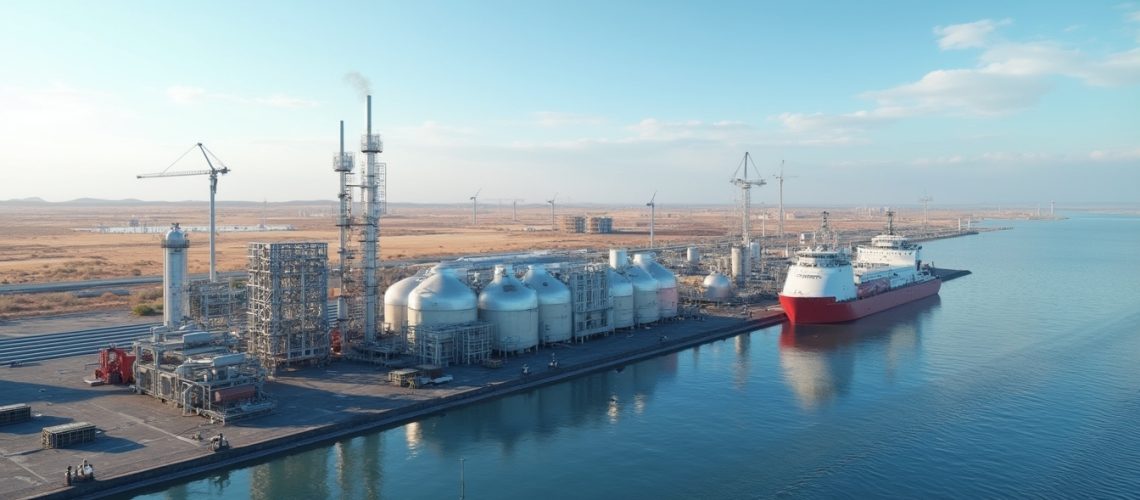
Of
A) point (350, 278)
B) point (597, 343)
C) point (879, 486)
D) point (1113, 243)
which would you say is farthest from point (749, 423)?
point (1113, 243)

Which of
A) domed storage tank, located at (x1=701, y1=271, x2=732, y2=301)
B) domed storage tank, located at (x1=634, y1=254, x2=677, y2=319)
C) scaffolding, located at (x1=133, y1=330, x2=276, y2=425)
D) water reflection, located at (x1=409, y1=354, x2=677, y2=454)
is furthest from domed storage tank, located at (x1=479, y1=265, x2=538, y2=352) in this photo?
domed storage tank, located at (x1=701, y1=271, x2=732, y2=301)

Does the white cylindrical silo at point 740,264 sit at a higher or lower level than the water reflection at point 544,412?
higher

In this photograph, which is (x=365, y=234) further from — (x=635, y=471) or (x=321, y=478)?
(x=635, y=471)

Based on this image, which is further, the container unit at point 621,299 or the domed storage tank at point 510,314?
the container unit at point 621,299

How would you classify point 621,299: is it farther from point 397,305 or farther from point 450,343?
point 397,305

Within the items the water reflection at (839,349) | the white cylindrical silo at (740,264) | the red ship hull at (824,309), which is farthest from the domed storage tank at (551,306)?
the white cylindrical silo at (740,264)

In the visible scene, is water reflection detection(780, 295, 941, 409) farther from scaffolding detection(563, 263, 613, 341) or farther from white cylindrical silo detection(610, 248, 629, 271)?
white cylindrical silo detection(610, 248, 629, 271)

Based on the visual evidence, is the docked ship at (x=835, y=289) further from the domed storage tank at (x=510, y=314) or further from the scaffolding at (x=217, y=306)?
the scaffolding at (x=217, y=306)
